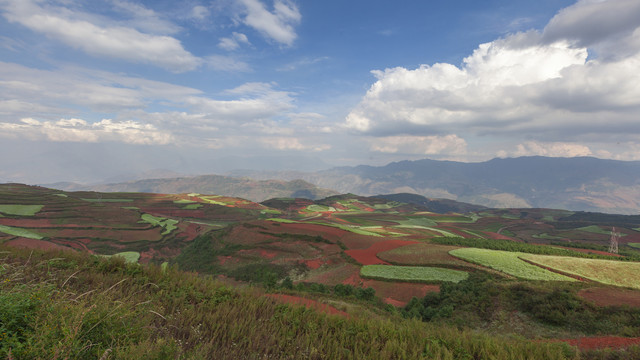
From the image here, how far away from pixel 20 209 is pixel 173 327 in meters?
89.5

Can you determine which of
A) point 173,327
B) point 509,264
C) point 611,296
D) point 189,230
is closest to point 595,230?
point 509,264

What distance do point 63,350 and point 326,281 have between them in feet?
→ 90.3

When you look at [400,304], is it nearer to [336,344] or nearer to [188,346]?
[336,344]

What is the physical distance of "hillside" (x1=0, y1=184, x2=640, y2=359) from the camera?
607cm

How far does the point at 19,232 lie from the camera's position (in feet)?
158

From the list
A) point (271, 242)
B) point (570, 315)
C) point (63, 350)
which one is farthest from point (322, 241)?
point (63, 350)

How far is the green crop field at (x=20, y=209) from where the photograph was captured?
57250 mm

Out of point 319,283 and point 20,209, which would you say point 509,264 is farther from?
point 20,209

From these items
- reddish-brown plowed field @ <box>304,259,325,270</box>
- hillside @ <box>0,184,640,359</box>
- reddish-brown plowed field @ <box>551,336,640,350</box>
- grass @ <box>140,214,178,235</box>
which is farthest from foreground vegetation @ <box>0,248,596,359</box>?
grass @ <box>140,214,178,235</box>

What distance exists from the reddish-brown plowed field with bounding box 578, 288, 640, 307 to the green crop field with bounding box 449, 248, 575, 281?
4.94 m

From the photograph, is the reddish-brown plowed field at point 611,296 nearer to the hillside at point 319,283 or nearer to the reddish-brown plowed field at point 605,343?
the hillside at point 319,283

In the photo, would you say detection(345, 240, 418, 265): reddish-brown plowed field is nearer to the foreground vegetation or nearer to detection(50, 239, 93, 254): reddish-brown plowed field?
the foreground vegetation

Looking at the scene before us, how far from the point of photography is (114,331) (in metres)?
4.46

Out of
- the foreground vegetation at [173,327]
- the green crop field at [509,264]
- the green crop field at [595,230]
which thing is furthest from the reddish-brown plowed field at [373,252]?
the green crop field at [595,230]
